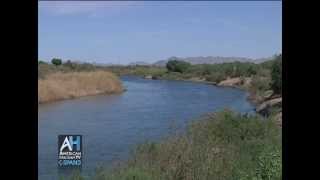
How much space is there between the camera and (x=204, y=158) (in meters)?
4.30

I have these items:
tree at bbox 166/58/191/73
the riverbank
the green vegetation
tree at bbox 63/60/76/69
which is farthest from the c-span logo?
tree at bbox 166/58/191/73

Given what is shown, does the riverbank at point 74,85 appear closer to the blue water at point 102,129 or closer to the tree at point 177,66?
the blue water at point 102,129

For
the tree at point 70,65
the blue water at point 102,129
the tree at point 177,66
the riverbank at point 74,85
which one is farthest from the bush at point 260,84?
the tree at point 177,66

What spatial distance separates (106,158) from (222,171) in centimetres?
181

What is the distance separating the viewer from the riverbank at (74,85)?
1625 centimetres

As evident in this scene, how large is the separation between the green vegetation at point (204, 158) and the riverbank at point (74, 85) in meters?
10.7

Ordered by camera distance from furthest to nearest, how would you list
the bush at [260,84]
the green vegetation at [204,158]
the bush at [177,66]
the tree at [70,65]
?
1. the bush at [177,66]
2. the tree at [70,65]
3. the bush at [260,84]
4. the green vegetation at [204,158]

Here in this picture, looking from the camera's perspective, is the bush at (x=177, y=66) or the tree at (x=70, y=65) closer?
the tree at (x=70, y=65)

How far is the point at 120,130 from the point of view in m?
8.22

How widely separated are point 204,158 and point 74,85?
14052 mm

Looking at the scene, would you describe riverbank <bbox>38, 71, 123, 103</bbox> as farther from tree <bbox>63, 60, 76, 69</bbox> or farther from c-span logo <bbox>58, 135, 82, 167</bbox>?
c-span logo <bbox>58, 135, 82, 167</bbox>

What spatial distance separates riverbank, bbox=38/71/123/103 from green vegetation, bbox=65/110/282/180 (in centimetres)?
1073
